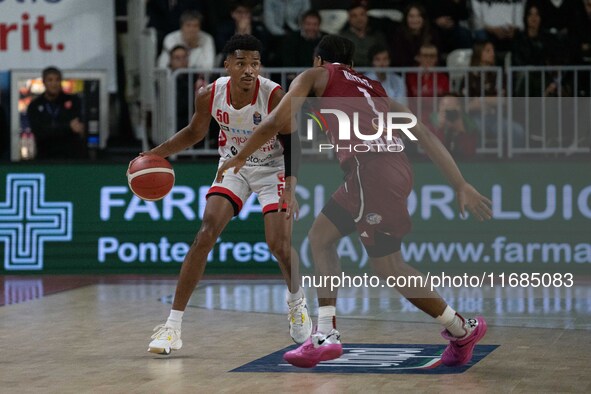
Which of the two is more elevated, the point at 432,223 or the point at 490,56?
the point at 490,56

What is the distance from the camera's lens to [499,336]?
1023cm

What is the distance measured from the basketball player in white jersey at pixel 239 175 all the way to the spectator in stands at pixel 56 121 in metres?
6.42

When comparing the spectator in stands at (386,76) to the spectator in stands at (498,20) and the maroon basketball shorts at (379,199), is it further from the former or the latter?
the maroon basketball shorts at (379,199)

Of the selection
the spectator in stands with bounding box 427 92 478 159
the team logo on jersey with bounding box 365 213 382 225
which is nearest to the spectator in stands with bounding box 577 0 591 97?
the spectator in stands with bounding box 427 92 478 159

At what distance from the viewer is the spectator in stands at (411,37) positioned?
16078 millimetres

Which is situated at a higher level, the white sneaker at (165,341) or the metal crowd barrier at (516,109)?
the metal crowd barrier at (516,109)

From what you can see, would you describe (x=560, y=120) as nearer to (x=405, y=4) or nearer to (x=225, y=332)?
(x=405, y=4)

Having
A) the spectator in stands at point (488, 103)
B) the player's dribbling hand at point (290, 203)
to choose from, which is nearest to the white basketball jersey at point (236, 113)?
the player's dribbling hand at point (290, 203)

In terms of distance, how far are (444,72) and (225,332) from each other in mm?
6063

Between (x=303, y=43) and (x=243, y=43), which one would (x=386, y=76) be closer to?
(x=303, y=43)

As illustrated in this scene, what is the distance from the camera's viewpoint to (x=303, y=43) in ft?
52.4

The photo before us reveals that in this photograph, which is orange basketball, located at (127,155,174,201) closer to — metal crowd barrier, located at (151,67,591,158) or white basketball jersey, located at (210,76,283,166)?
white basketball jersey, located at (210,76,283,166)

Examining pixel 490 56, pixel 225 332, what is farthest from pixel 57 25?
pixel 225 332

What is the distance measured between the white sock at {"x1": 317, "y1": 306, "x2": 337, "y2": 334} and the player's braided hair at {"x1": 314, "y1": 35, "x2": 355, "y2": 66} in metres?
1.64
